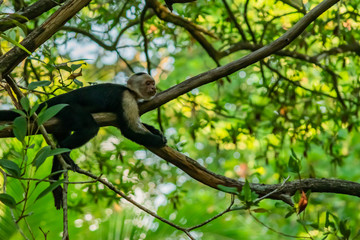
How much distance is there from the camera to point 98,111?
380 centimetres

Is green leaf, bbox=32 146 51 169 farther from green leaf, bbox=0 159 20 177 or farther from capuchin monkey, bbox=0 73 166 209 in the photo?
capuchin monkey, bbox=0 73 166 209

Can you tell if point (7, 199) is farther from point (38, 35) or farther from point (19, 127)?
point (38, 35)

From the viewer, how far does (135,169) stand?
4.44 meters

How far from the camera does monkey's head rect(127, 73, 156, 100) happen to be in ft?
13.2

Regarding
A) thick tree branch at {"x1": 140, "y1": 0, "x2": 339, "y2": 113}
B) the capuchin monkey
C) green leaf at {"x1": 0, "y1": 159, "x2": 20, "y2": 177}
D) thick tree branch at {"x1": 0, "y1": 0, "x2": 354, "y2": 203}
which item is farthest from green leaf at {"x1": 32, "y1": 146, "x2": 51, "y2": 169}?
thick tree branch at {"x1": 140, "y1": 0, "x2": 339, "y2": 113}

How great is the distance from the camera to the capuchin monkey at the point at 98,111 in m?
3.37

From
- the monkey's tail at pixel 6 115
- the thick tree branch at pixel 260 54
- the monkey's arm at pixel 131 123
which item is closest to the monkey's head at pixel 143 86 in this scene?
the monkey's arm at pixel 131 123

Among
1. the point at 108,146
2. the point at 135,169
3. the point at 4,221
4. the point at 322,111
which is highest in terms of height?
the point at 322,111

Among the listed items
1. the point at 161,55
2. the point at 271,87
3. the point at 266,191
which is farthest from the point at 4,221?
the point at 161,55

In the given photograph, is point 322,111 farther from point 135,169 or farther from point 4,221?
point 4,221

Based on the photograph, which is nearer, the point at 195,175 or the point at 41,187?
the point at 195,175

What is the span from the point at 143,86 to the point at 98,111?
508mm

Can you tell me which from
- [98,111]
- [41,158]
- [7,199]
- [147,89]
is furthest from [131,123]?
[7,199]

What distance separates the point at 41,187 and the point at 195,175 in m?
1.39
